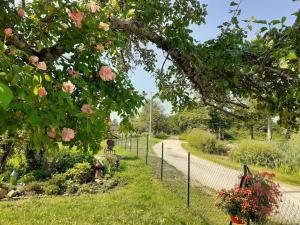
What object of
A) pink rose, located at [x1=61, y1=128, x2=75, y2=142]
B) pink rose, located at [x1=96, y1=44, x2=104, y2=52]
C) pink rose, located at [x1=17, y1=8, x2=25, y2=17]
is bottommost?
pink rose, located at [x1=61, y1=128, x2=75, y2=142]

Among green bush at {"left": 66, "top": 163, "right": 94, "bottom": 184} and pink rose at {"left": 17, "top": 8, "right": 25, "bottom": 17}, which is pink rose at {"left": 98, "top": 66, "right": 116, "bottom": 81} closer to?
pink rose at {"left": 17, "top": 8, "right": 25, "bottom": 17}

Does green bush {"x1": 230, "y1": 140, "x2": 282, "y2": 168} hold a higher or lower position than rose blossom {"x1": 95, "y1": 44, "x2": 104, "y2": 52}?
lower

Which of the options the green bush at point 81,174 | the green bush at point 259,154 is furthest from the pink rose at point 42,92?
the green bush at point 259,154

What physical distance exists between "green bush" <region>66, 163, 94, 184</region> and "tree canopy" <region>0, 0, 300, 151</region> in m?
10.7

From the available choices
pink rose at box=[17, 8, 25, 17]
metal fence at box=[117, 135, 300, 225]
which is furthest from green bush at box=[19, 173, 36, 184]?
pink rose at box=[17, 8, 25, 17]

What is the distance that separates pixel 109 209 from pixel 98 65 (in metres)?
7.46

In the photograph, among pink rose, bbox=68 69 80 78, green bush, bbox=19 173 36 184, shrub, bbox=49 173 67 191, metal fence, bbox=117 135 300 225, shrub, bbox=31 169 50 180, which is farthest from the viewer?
shrub, bbox=31 169 50 180

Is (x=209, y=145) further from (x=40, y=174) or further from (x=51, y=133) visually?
(x=51, y=133)

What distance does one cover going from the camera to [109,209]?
10.5 meters

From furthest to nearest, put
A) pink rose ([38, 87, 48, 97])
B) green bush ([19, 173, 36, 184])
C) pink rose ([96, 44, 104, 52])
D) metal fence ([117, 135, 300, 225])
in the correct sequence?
green bush ([19, 173, 36, 184]), metal fence ([117, 135, 300, 225]), pink rose ([96, 44, 104, 52]), pink rose ([38, 87, 48, 97])

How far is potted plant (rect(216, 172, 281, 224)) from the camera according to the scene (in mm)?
8039

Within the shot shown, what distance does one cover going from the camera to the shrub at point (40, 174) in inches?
652

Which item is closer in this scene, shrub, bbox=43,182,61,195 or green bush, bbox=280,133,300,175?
shrub, bbox=43,182,61,195

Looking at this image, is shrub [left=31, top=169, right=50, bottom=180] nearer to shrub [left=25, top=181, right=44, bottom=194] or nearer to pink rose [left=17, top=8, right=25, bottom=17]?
shrub [left=25, top=181, right=44, bottom=194]
